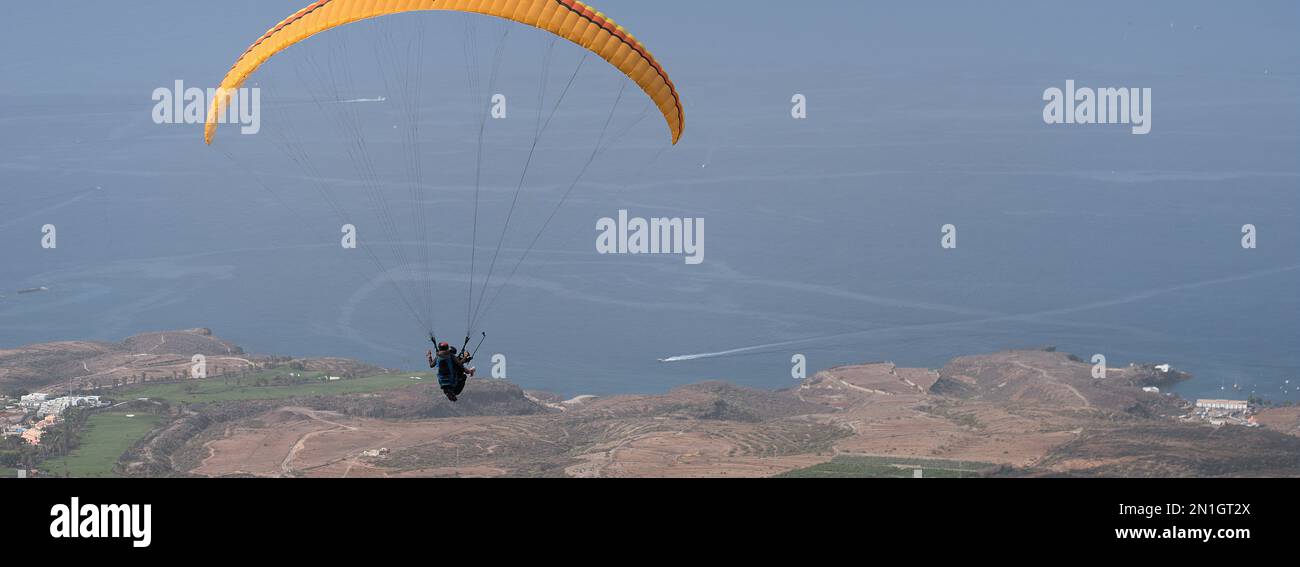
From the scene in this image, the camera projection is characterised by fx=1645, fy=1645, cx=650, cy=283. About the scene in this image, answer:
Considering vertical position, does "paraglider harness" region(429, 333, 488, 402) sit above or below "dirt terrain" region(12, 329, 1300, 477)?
above

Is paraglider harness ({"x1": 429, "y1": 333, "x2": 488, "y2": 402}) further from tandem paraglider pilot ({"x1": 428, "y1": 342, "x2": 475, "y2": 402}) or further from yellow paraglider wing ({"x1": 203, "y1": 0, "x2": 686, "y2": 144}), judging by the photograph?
yellow paraglider wing ({"x1": 203, "y1": 0, "x2": 686, "y2": 144})

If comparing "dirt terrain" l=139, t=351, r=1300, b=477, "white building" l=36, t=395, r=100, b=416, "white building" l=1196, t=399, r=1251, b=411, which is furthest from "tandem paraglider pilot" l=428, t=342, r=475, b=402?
"white building" l=1196, t=399, r=1251, b=411

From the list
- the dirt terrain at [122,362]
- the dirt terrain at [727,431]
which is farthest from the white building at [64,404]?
the dirt terrain at [122,362]

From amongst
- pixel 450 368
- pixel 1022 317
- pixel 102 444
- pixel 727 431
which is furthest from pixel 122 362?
pixel 450 368

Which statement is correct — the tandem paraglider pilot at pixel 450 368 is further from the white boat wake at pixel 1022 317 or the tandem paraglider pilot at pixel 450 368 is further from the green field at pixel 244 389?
the white boat wake at pixel 1022 317
